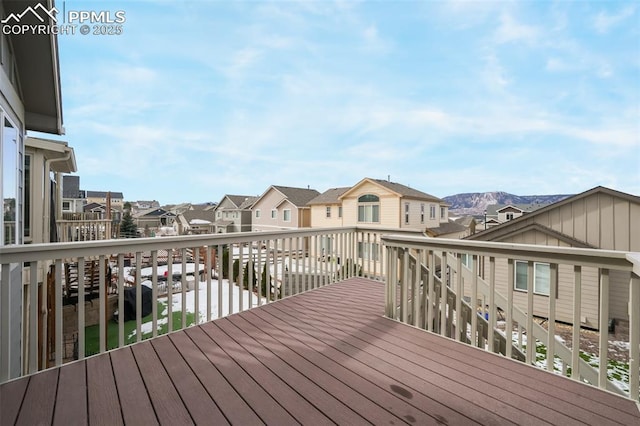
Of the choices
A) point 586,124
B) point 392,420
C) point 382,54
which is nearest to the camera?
point 392,420

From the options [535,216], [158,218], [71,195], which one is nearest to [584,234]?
[535,216]

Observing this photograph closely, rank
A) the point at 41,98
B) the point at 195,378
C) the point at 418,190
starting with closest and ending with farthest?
the point at 195,378
the point at 41,98
the point at 418,190

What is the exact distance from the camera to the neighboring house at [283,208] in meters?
22.2

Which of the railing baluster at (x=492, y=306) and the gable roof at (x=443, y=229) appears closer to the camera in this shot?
the railing baluster at (x=492, y=306)

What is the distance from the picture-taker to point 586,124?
32.2ft

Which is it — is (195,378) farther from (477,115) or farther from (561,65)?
(477,115)

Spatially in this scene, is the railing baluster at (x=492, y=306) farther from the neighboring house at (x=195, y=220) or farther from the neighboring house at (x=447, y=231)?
the neighboring house at (x=195, y=220)

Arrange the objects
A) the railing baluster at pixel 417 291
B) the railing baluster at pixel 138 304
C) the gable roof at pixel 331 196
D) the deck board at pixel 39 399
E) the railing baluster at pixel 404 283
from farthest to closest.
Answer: the gable roof at pixel 331 196 → the railing baluster at pixel 404 283 → the railing baluster at pixel 417 291 → the railing baluster at pixel 138 304 → the deck board at pixel 39 399

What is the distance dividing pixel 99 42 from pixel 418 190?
1769 centimetres

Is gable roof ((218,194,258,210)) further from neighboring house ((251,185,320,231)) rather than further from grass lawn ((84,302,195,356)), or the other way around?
grass lawn ((84,302,195,356))

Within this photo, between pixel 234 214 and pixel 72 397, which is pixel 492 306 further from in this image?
pixel 234 214

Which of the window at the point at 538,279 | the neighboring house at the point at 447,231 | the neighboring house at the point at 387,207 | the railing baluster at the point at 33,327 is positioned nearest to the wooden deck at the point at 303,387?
the railing baluster at the point at 33,327

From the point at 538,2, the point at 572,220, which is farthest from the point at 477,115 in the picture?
the point at 538,2

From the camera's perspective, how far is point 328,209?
1950 centimetres
